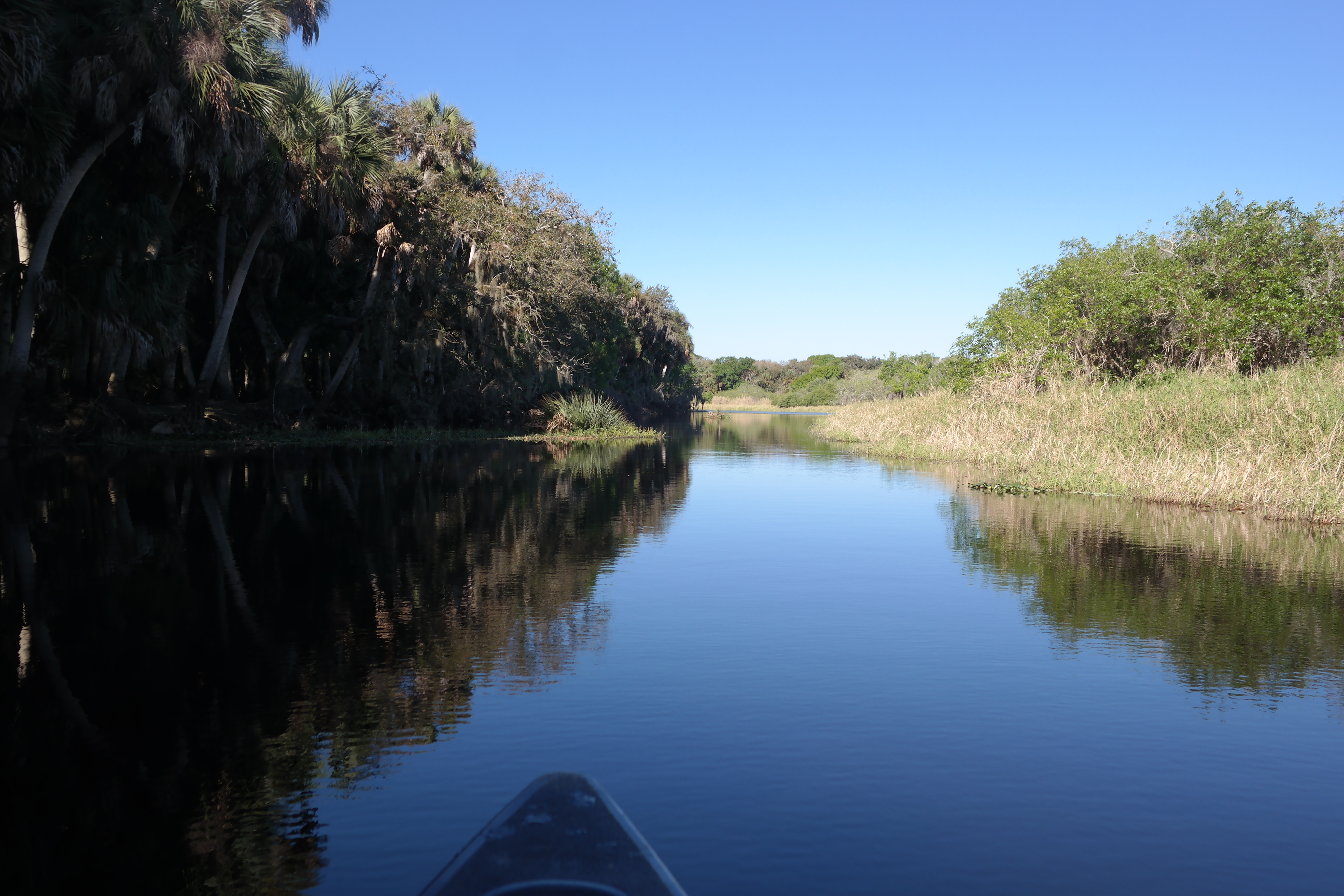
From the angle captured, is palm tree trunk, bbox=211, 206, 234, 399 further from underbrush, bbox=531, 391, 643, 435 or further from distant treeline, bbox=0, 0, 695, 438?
underbrush, bbox=531, 391, 643, 435

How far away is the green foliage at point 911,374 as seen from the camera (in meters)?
59.2

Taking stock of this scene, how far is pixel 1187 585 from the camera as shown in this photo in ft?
33.9

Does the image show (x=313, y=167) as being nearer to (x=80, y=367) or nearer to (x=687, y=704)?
(x=80, y=367)

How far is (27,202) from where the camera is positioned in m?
22.1

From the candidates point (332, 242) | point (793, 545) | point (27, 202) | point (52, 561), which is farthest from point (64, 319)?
point (793, 545)

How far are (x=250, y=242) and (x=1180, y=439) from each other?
25.6 m

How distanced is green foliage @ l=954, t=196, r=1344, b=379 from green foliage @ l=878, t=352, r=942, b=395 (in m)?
10.5

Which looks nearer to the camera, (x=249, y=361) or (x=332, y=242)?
(x=332, y=242)

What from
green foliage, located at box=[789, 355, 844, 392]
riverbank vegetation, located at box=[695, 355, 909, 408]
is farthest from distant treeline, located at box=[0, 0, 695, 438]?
green foliage, located at box=[789, 355, 844, 392]

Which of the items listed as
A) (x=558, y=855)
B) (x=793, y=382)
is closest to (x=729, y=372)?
(x=793, y=382)

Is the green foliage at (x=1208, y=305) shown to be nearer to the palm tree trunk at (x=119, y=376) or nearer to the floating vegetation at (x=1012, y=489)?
the floating vegetation at (x=1012, y=489)

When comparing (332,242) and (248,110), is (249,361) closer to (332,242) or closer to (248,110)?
(332,242)

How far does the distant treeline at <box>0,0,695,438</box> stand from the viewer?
22.5m

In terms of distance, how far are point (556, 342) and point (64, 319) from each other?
66.7 ft
